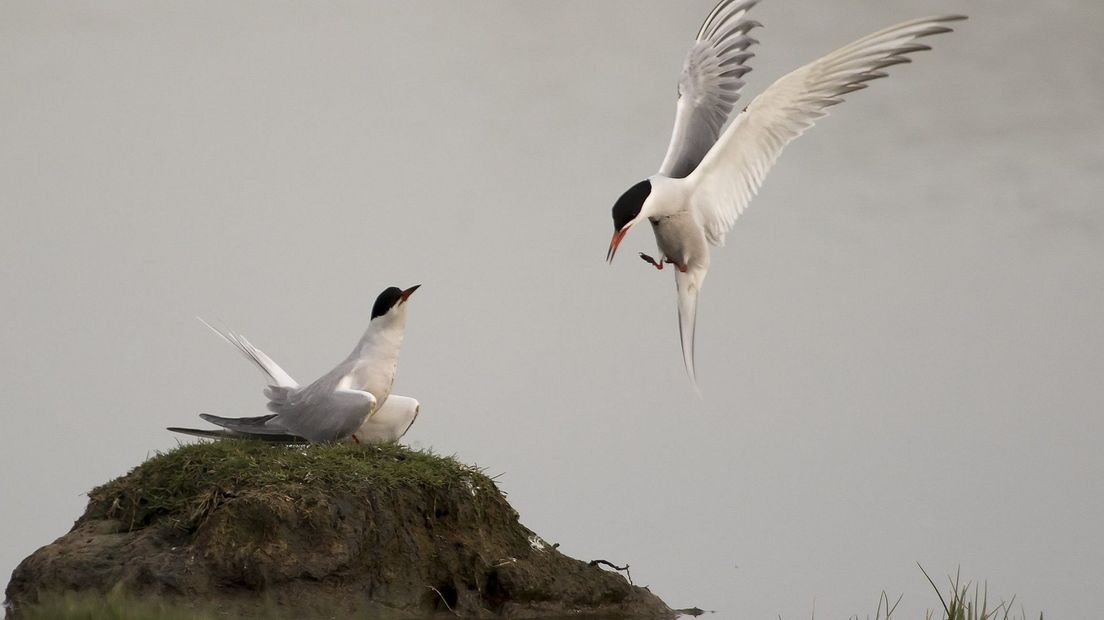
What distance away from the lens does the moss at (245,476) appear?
7836 mm

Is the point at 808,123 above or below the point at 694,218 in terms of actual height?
above

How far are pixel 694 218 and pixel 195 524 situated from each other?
5004 millimetres

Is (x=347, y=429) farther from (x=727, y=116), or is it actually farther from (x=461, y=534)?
(x=727, y=116)

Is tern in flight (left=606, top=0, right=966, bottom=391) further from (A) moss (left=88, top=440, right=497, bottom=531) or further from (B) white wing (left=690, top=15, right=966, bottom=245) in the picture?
(A) moss (left=88, top=440, right=497, bottom=531)

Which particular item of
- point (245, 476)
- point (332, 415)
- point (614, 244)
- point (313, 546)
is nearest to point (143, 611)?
point (313, 546)

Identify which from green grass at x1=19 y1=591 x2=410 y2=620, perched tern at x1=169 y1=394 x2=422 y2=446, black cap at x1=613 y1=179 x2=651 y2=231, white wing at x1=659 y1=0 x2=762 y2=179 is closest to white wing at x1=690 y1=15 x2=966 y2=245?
black cap at x1=613 y1=179 x2=651 y2=231

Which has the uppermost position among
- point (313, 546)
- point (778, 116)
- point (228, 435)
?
point (778, 116)

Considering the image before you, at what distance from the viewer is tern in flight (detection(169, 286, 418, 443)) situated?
8.65 metres

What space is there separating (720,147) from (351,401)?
3833 mm

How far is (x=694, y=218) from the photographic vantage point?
1016 cm

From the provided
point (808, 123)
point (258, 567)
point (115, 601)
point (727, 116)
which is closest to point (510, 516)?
point (258, 567)

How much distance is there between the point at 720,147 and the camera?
976 cm

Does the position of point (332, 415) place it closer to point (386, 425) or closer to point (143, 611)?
point (386, 425)

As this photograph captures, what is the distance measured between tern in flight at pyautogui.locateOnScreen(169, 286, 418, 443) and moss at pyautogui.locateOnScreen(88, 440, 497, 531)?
0.19 metres
